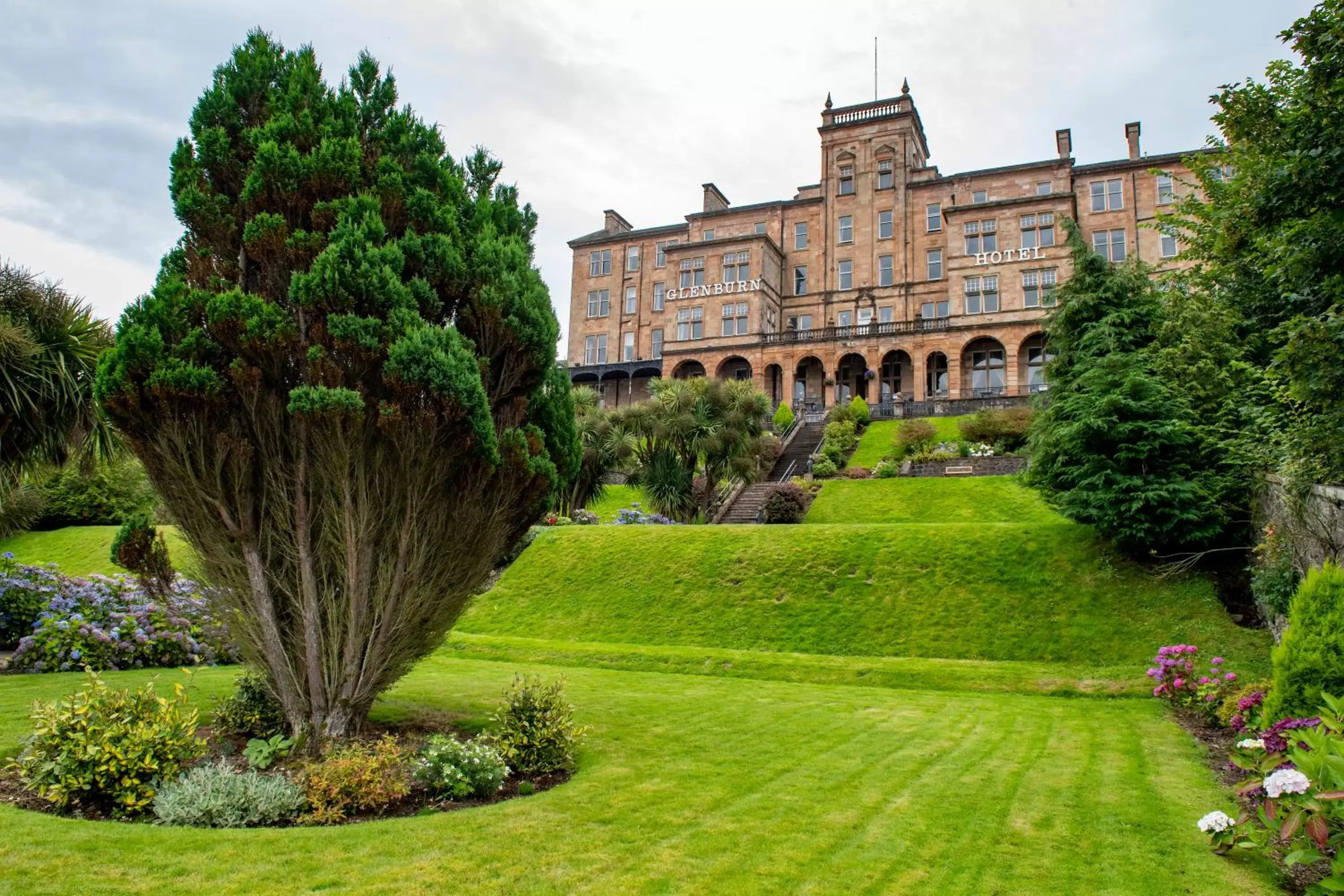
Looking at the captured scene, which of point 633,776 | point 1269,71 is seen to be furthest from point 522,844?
point 1269,71

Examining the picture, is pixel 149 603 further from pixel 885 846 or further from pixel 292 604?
pixel 885 846

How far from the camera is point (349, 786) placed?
7188 millimetres

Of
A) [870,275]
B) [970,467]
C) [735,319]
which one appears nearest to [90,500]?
[735,319]

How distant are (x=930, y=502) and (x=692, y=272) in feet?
111

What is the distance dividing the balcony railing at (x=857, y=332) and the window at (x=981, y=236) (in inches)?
184

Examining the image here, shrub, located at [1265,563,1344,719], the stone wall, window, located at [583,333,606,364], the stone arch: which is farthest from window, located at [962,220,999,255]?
shrub, located at [1265,563,1344,719]

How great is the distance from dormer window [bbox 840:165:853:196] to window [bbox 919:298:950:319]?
10.2m

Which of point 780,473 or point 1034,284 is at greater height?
point 1034,284

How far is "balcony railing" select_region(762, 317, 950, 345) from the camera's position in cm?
5222

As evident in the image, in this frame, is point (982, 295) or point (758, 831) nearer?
point (758, 831)

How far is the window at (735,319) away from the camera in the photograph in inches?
2256

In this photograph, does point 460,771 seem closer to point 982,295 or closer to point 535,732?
point 535,732

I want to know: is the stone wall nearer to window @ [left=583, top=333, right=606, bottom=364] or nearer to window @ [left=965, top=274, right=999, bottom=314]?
window @ [left=965, top=274, right=999, bottom=314]

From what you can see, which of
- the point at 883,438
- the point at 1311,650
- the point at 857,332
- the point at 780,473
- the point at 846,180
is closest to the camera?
the point at 1311,650
